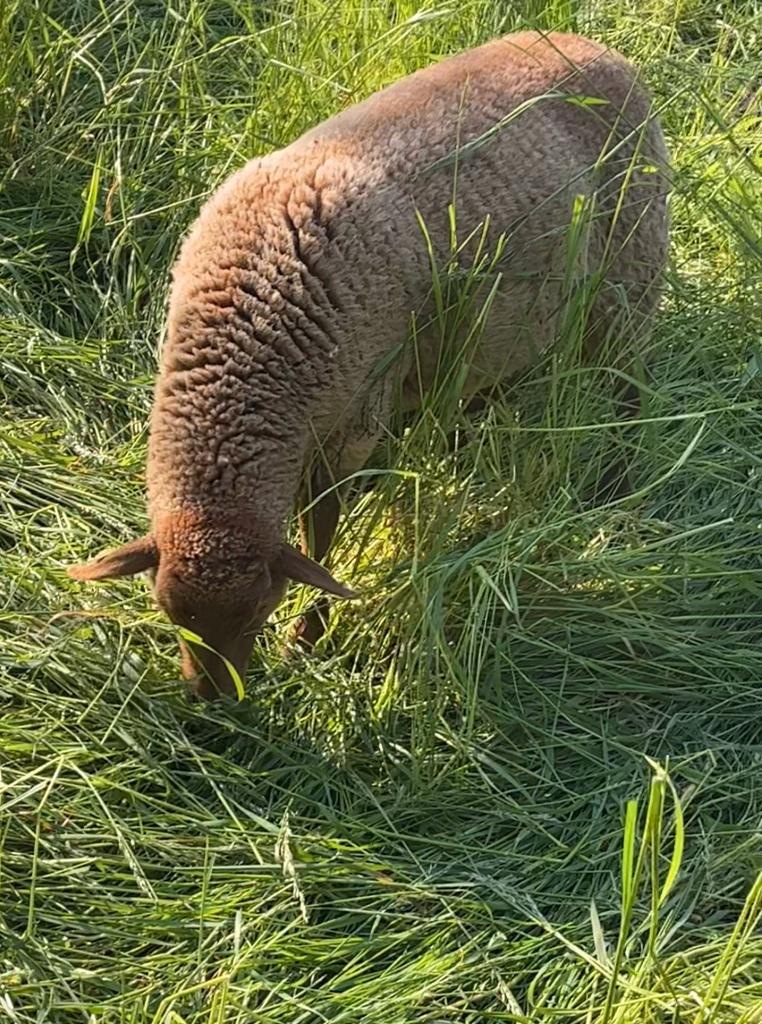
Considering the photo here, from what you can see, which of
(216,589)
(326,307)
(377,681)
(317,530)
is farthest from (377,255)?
(377,681)

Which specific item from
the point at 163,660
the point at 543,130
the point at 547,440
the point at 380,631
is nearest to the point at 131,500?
the point at 163,660

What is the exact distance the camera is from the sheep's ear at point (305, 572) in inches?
140

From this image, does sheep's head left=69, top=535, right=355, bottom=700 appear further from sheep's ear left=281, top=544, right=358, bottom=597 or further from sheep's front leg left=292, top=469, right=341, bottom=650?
sheep's front leg left=292, top=469, right=341, bottom=650

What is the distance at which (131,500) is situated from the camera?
14.4 feet

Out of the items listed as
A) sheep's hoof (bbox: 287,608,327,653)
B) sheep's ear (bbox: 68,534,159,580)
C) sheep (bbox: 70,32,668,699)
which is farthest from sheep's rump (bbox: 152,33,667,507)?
sheep's hoof (bbox: 287,608,327,653)

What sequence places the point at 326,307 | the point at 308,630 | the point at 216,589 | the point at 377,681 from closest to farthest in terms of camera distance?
the point at 216,589 < the point at 326,307 < the point at 377,681 < the point at 308,630

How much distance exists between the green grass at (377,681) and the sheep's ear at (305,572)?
252 millimetres

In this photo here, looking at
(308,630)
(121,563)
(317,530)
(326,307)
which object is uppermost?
(326,307)

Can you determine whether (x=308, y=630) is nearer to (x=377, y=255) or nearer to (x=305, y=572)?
(x=305, y=572)

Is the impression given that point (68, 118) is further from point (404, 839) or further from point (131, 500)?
point (404, 839)

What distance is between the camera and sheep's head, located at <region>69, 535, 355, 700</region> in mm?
3535

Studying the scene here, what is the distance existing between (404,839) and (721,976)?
94 centimetres

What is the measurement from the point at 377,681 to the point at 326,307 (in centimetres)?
113

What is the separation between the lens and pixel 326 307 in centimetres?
379
